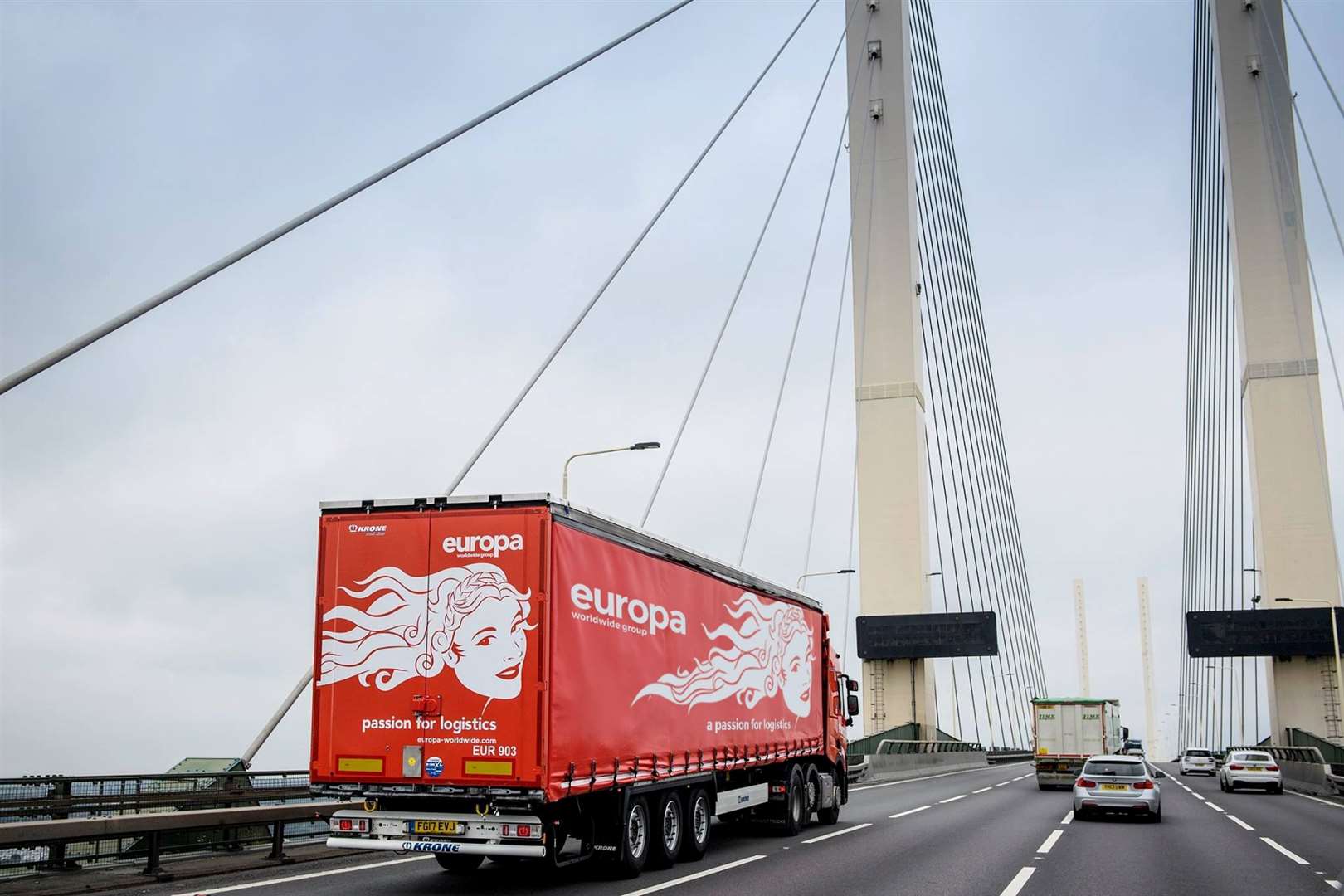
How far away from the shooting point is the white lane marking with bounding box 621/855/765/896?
1265cm

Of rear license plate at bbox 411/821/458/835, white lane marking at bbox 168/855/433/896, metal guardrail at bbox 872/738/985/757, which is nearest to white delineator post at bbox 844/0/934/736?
metal guardrail at bbox 872/738/985/757

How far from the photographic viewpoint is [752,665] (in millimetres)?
18547

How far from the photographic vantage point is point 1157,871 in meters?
15.2

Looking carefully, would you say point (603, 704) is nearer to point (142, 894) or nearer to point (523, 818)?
point (523, 818)

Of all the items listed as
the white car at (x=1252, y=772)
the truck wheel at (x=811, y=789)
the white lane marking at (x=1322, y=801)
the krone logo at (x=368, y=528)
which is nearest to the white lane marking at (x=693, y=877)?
the krone logo at (x=368, y=528)

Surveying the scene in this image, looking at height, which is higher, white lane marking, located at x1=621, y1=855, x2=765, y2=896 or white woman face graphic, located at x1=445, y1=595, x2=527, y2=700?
white woman face graphic, located at x1=445, y1=595, x2=527, y2=700

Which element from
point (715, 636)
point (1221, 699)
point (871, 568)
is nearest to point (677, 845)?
point (715, 636)

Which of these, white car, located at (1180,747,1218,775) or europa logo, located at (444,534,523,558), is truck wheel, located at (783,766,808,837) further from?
white car, located at (1180,747,1218,775)

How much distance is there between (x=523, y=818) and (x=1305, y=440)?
50.9m

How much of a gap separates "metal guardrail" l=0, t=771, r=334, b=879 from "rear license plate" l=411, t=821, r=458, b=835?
2978 millimetres

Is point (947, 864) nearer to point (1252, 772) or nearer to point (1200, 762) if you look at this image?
point (1252, 772)

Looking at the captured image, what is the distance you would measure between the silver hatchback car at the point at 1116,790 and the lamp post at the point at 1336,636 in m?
31.9

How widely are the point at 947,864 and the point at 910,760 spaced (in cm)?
3549

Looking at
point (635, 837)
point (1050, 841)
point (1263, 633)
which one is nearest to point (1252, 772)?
point (1263, 633)
